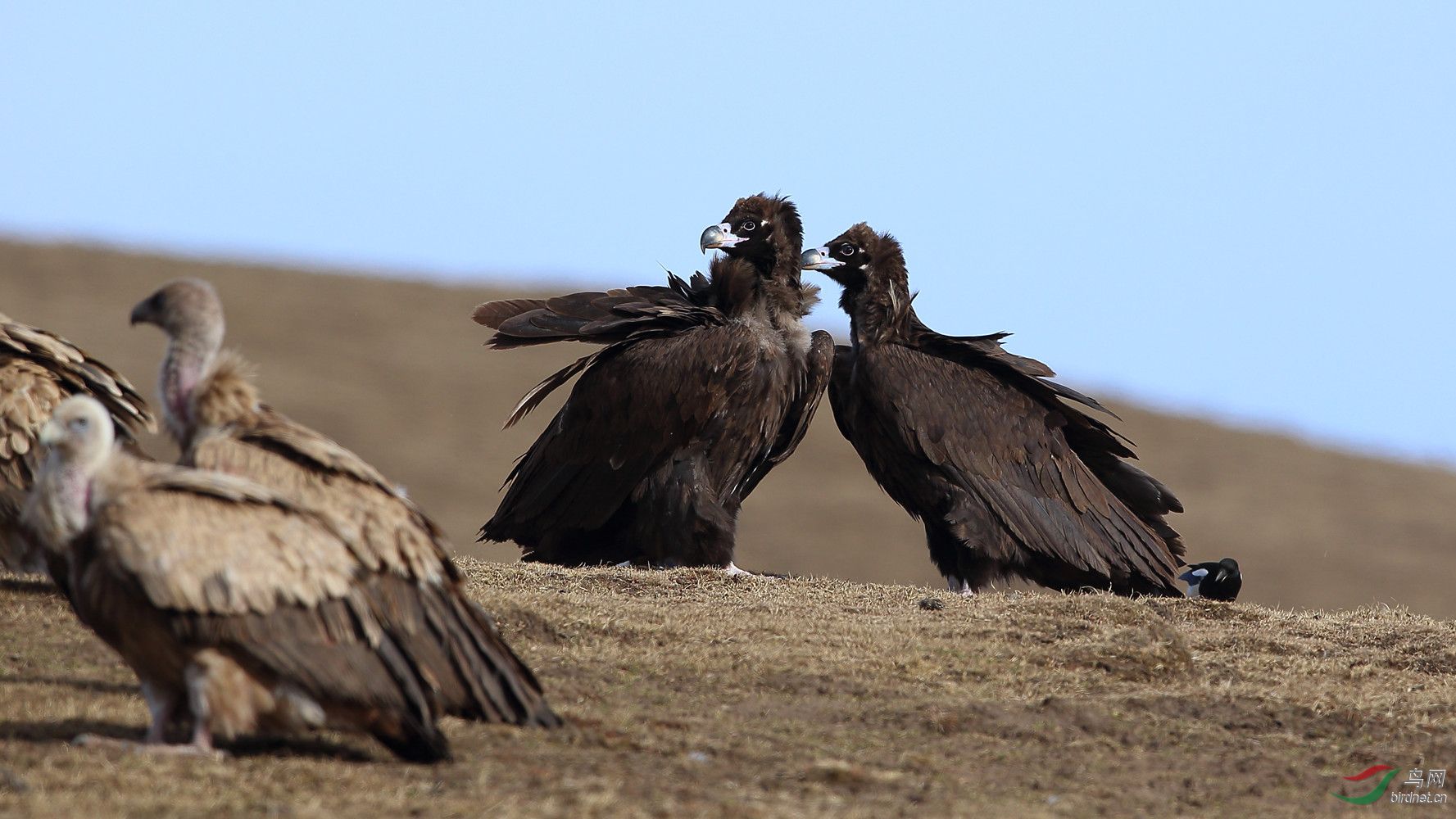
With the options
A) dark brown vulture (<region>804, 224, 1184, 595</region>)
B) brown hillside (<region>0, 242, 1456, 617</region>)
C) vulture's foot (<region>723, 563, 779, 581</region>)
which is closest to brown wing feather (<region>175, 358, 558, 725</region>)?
vulture's foot (<region>723, 563, 779, 581</region>)

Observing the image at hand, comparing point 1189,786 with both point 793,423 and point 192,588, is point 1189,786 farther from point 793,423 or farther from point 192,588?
point 793,423

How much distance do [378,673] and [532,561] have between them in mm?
6372

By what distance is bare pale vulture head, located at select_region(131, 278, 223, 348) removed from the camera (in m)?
5.86

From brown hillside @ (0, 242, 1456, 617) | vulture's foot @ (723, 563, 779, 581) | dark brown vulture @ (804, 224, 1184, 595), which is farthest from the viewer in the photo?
brown hillside @ (0, 242, 1456, 617)

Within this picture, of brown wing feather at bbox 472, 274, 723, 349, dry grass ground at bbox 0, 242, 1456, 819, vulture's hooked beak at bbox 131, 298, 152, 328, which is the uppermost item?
brown wing feather at bbox 472, 274, 723, 349

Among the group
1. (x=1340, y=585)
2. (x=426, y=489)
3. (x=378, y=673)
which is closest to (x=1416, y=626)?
(x=378, y=673)

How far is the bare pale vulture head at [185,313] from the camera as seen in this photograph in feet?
19.2

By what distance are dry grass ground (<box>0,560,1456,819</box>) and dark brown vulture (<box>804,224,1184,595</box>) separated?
1.38 m

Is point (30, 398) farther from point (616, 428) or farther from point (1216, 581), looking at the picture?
point (1216, 581)

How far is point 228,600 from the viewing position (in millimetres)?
5109

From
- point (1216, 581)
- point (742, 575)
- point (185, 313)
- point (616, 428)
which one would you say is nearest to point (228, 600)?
point (185, 313)

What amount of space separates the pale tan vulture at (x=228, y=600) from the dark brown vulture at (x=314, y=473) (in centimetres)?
10

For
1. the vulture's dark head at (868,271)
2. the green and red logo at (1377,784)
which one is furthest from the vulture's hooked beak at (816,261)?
the green and red logo at (1377,784)

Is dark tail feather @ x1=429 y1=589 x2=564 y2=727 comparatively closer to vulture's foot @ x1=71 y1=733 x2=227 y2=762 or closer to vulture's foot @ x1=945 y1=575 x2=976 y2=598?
vulture's foot @ x1=71 y1=733 x2=227 y2=762
